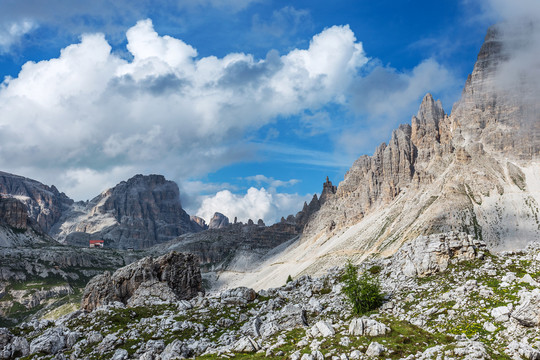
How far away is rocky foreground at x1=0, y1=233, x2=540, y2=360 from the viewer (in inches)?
1367

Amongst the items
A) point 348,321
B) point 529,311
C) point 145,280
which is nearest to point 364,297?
point 348,321

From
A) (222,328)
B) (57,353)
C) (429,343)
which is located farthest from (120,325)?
(429,343)

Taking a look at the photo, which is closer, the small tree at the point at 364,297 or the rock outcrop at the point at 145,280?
the small tree at the point at 364,297

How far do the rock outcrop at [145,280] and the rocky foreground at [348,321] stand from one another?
68.5 feet

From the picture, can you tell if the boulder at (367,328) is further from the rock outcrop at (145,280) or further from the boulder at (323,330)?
the rock outcrop at (145,280)

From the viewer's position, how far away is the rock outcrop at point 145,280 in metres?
96.8

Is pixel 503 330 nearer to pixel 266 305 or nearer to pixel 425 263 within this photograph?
pixel 425 263

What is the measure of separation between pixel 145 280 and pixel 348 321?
6295 cm

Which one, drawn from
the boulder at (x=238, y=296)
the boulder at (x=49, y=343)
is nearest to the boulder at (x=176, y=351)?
the boulder at (x=49, y=343)

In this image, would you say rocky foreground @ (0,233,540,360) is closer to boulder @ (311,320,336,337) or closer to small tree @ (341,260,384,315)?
boulder @ (311,320,336,337)

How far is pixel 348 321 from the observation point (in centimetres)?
4591

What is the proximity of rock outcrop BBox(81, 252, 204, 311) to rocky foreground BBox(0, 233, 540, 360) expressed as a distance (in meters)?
20.9

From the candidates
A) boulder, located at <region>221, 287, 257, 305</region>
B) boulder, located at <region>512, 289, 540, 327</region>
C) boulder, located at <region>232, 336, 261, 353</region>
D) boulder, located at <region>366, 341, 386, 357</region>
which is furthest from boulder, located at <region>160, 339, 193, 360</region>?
boulder, located at <region>512, 289, 540, 327</region>

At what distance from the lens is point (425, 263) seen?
55219mm
